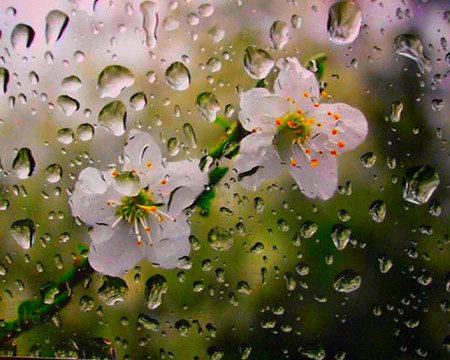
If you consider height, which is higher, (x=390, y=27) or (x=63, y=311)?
(x=390, y=27)

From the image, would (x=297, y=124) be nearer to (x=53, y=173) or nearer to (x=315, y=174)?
(x=315, y=174)

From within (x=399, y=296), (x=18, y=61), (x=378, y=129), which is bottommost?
(x=399, y=296)

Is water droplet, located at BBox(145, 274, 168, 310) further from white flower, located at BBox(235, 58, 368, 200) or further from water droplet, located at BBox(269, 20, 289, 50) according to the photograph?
water droplet, located at BBox(269, 20, 289, 50)

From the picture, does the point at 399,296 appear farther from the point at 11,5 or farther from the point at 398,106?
the point at 11,5

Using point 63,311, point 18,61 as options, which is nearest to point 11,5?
point 18,61

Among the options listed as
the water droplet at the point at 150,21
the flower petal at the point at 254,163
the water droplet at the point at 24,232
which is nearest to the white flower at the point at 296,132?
the flower petal at the point at 254,163

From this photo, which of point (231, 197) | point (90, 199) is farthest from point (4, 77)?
point (231, 197)
